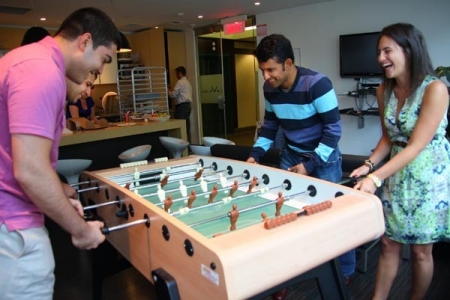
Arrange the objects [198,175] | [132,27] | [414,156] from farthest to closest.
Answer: [132,27]
[198,175]
[414,156]

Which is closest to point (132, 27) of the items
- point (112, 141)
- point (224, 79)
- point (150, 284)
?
point (224, 79)

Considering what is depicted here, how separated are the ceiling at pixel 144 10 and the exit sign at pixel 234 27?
0.59ft

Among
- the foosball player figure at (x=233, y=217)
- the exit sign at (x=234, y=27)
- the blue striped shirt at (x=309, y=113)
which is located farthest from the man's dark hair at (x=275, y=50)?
the exit sign at (x=234, y=27)

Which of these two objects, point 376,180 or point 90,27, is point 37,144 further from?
point 376,180

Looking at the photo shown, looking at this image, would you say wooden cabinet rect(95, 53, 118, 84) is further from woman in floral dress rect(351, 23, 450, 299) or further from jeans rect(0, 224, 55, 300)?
jeans rect(0, 224, 55, 300)

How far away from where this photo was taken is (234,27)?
7.23 metres

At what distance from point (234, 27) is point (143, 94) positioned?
261 cm

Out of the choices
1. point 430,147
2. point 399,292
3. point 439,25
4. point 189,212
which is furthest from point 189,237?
point 439,25

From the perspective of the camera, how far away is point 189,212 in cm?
170

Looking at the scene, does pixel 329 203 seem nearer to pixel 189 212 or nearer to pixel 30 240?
pixel 189 212

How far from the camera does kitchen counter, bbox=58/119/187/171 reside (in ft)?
13.2

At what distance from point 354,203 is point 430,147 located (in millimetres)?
673

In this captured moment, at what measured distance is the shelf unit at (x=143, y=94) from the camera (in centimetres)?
569

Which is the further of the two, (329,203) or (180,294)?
(329,203)
